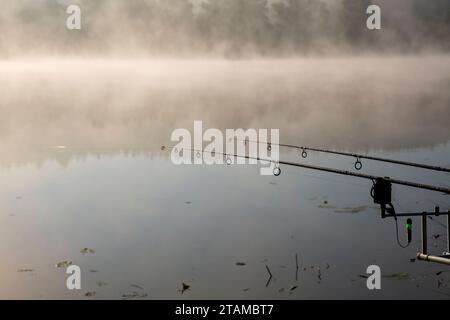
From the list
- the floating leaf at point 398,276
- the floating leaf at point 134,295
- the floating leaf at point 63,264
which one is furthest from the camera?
the floating leaf at point 63,264

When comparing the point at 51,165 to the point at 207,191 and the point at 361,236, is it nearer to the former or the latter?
the point at 207,191

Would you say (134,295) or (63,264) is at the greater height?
(63,264)

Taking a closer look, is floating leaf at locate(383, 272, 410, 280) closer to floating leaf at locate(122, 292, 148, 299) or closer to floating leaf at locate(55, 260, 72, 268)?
floating leaf at locate(122, 292, 148, 299)

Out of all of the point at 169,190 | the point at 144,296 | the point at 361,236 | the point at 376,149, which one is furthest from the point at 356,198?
the point at 376,149

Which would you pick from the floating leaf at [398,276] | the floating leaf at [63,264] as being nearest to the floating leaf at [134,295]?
the floating leaf at [63,264]

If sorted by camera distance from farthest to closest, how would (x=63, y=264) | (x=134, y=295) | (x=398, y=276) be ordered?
(x=63, y=264)
(x=398, y=276)
(x=134, y=295)

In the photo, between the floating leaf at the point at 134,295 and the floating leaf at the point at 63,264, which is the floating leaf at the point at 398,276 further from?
the floating leaf at the point at 63,264

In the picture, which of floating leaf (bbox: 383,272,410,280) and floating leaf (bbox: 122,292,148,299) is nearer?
floating leaf (bbox: 122,292,148,299)

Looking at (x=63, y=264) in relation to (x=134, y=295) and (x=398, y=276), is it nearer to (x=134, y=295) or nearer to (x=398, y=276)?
(x=134, y=295)

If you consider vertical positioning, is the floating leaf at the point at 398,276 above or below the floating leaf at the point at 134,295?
above

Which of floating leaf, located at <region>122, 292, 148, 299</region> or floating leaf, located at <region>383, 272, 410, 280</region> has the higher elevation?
floating leaf, located at <region>383, 272, 410, 280</region>

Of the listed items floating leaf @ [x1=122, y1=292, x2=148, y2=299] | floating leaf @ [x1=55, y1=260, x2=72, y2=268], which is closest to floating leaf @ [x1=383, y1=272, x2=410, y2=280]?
floating leaf @ [x1=122, y1=292, x2=148, y2=299]

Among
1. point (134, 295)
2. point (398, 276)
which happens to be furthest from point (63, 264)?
point (398, 276)
